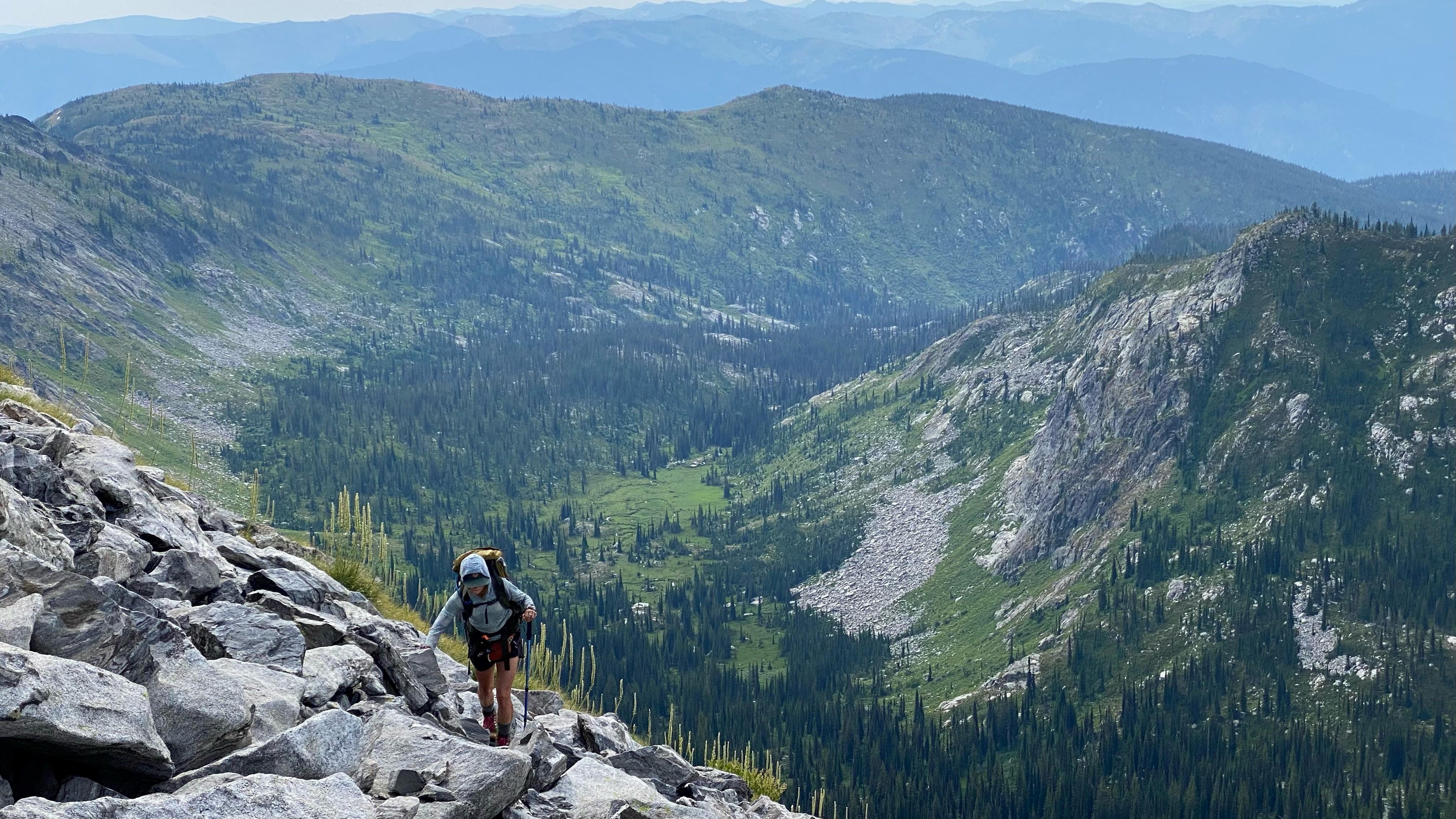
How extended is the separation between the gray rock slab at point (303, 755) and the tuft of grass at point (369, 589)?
16718mm

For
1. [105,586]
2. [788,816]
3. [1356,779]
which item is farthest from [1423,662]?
[105,586]

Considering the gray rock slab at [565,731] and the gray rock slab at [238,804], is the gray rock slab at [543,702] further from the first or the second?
the gray rock slab at [238,804]

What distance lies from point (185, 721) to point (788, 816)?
966 inches

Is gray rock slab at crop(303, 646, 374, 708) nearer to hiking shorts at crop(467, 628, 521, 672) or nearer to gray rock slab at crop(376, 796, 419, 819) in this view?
hiking shorts at crop(467, 628, 521, 672)

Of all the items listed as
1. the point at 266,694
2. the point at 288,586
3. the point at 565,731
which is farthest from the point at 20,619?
the point at 565,731

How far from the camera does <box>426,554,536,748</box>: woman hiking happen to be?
33781mm

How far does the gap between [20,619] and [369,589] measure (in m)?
23.3

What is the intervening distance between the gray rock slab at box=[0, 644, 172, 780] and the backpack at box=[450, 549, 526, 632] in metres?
9.89

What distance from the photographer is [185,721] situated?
26.7m

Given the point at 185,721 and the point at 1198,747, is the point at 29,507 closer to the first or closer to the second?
the point at 185,721

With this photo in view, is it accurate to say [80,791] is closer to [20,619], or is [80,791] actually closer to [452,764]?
[20,619]

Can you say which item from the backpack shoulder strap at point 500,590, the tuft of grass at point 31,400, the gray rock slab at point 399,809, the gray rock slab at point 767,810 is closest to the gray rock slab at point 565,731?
the backpack shoulder strap at point 500,590

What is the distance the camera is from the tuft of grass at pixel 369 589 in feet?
158

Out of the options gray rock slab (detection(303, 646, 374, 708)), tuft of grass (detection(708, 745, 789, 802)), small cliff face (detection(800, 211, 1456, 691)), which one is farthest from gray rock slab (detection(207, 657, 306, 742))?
small cliff face (detection(800, 211, 1456, 691))
